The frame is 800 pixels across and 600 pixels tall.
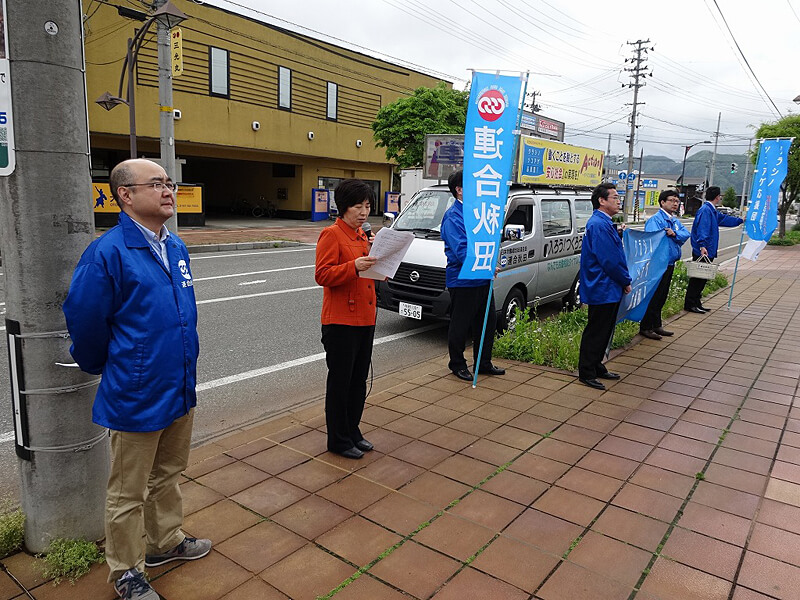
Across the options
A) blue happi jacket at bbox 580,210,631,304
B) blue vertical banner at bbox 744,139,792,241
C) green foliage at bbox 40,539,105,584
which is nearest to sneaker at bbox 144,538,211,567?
green foliage at bbox 40,539,105,584

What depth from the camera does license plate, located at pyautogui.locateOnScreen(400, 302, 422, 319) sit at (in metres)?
Answer: 6.82

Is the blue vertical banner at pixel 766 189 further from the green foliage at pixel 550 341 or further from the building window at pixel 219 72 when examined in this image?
the building window at pixel 219 72

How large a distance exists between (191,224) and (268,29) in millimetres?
9234

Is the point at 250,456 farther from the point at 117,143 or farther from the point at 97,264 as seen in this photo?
the point at 117,143

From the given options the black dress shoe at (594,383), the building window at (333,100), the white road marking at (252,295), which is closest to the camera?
the black dress shoe at (594,383)

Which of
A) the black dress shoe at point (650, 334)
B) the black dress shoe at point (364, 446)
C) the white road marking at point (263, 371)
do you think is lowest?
the white road marking at point (263, 371)

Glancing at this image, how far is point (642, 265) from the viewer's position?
6.38m

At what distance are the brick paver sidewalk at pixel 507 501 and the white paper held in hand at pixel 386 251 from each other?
1.26 m

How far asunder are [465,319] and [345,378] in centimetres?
205

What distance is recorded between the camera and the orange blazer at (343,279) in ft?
11.5

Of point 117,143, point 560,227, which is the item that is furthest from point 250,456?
point 117,143

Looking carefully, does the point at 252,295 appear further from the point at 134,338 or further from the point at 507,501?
the point at 134,338

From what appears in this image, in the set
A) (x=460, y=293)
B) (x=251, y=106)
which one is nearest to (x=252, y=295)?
(x=460, y=293)

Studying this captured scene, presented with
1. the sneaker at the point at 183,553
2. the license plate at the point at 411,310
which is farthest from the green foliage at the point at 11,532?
the license plate at the point at 411,310
